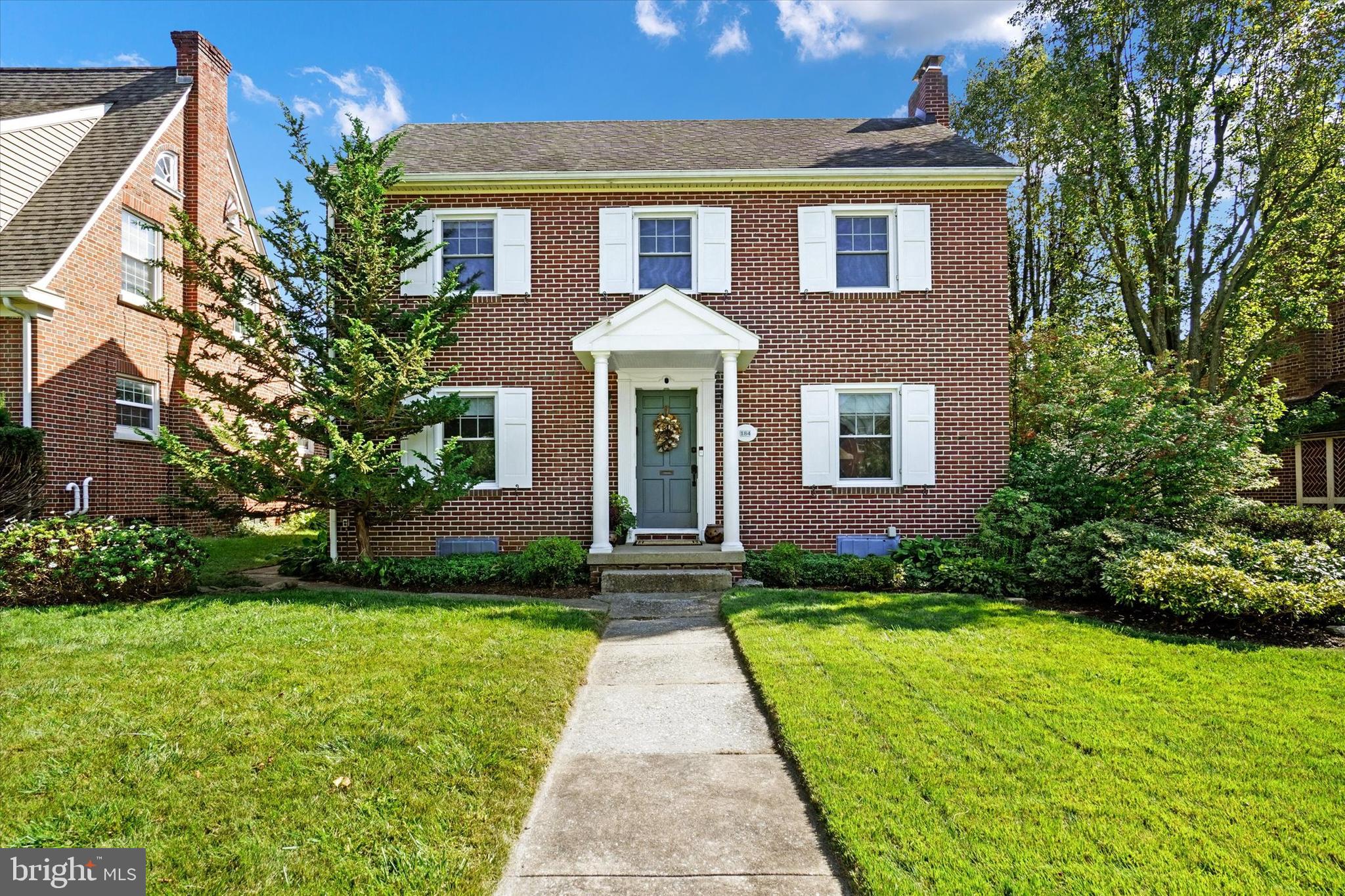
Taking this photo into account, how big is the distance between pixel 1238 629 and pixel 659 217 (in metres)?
8.86

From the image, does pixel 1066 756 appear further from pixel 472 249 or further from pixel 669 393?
pixel 472 249

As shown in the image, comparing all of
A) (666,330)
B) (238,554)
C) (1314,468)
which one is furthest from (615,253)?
(1314,468)

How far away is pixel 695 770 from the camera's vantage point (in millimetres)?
3777

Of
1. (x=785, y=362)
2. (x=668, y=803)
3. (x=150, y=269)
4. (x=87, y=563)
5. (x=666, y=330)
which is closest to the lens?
(x=668, y=803)

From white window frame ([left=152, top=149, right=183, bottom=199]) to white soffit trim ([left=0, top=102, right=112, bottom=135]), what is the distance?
4.24ft

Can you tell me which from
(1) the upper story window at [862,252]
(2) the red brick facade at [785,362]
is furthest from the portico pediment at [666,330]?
(1) the upper story window at [862,252]

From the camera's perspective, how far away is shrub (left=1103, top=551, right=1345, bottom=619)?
20.5 feet

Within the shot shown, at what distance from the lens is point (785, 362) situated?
1077cm

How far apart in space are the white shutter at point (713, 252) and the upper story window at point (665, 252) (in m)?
0.21

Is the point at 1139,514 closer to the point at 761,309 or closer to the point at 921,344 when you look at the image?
the point at 921,344

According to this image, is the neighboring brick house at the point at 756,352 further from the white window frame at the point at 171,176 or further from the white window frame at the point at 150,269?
the white window frame at the point at 171,176

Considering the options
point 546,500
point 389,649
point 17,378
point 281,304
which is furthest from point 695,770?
point 17,378

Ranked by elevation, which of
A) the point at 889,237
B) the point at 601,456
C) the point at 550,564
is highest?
the point at 889,237

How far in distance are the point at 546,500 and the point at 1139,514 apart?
8238 millimetres
